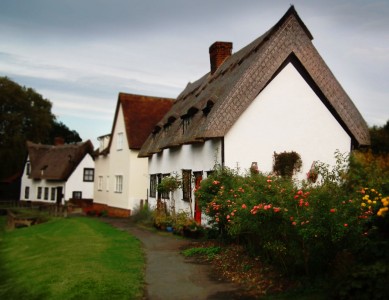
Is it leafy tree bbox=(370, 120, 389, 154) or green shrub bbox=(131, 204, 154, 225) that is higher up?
leafy tree bbox=(370, 120, 389, 154)

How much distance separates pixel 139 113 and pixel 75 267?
21265 millimetres

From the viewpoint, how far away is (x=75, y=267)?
39.5 ft

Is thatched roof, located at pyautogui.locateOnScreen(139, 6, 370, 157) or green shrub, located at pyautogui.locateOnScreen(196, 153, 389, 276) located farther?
thatched roof, located at pyautogui.locateOnScreen(139, 6, 370, 157)

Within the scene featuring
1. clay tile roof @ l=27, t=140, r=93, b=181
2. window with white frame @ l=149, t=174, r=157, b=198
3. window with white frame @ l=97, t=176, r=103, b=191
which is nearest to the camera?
window with white frame @ l=149, t=174, r=157, b=198

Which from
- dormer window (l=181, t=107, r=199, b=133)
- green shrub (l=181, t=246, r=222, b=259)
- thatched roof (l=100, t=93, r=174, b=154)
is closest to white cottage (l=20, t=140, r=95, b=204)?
thatched roof (l=100, t=93, r=174, b=154)

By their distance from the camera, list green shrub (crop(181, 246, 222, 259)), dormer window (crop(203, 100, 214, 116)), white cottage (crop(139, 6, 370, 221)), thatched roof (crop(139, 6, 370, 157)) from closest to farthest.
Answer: green shrub (crop(181, 246, 222, 259)) → thatched roof (crop(139, 6, 370, 157)) → white cottage (crop(139, 6, 370, 221)) → dormer window (crop(203, 100, 214, 116))

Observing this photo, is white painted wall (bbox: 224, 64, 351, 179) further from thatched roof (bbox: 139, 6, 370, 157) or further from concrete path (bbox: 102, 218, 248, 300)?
concrete path (bbox: 102, 218, 248, 300)

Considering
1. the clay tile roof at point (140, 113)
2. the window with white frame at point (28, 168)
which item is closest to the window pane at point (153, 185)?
the clay tile roof at point (140, 113)

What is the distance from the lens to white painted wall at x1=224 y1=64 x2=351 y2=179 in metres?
17.5

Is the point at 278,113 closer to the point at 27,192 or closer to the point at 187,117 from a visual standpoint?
the point at 187,117

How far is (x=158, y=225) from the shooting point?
2073cm

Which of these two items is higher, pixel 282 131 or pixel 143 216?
pixel 282 131

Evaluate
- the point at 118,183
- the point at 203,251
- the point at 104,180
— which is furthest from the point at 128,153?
the point at 203,251

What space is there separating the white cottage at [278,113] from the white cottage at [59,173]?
91.2 ft
